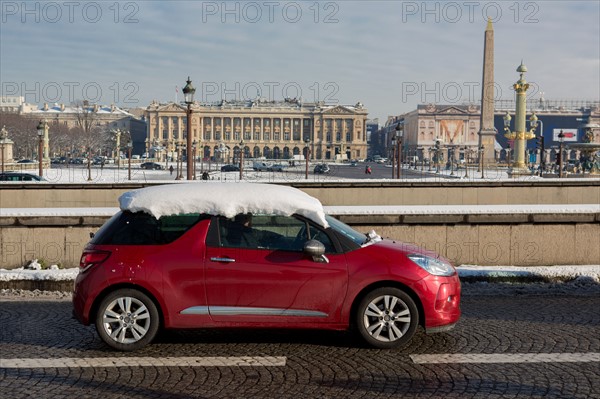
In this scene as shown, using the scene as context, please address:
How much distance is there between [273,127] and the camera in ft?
544

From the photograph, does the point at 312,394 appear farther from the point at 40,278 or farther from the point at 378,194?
the point at 378,194

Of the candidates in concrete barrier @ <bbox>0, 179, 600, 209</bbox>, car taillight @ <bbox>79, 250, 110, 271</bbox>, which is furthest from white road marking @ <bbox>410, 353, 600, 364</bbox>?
concrete barrier @ <bbox>0, 179, 600, 209</bbox>

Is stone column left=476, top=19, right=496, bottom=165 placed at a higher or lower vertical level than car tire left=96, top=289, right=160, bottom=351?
higher

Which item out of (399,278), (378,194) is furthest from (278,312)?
(378,194)

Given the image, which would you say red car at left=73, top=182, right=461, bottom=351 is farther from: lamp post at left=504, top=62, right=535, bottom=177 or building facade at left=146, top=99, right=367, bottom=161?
building facade at left=146, top=99, right=367, bottom=161

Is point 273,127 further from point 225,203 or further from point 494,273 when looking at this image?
point 225,203

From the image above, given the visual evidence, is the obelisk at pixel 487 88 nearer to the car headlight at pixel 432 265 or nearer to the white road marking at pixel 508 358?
the car headlight at pixel 432 265

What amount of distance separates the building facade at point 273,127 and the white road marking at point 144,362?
155 metres

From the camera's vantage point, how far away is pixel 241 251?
7266 millimetres

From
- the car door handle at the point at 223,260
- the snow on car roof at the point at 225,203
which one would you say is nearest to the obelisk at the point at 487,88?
the snow on car roof at the point at 225,203

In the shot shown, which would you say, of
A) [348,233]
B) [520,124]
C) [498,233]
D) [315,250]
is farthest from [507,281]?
[520,124]

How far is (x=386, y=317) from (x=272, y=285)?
44.8 inches

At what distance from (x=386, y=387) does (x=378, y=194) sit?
18.4 metres

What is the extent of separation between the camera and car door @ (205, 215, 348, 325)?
720 centimetres
